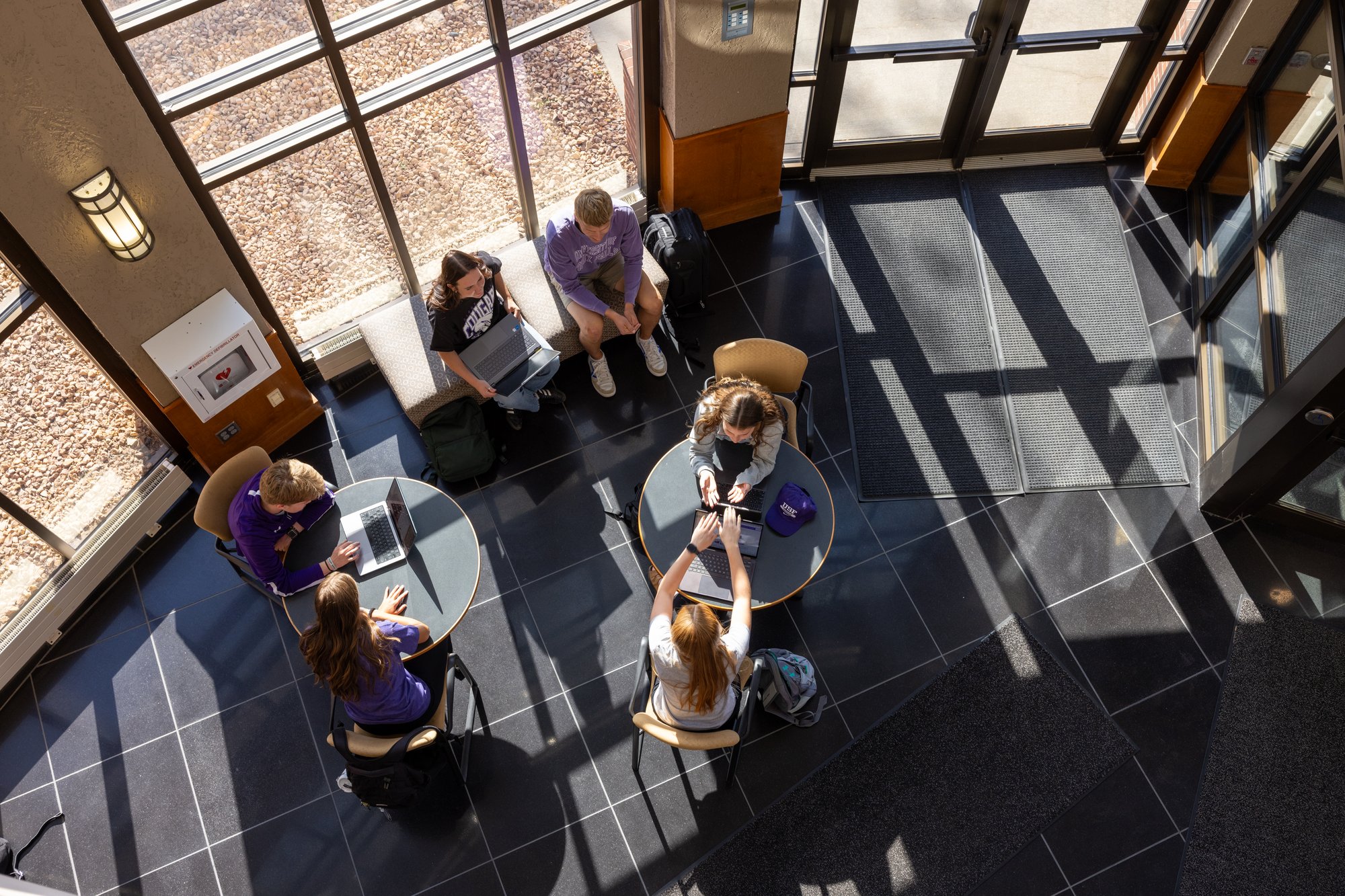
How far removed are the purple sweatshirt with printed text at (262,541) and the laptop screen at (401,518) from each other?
346mm

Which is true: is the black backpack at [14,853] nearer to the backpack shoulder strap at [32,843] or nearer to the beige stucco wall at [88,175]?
the backpack shoulder strap at [32,843]

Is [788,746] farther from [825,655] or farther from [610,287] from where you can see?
[610,287]

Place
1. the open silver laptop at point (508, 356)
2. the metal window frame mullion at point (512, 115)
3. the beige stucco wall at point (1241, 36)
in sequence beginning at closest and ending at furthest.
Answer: the metal window frame mullion at point (512, 115)
the open silver laptop at point (508, 356)
the beige stucco wall at point (1241, 36)

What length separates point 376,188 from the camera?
4.84m

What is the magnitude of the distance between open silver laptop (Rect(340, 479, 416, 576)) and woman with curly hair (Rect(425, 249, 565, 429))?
0.91 meters

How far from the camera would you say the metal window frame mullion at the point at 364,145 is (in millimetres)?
3992

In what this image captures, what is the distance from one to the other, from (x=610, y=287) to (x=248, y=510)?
238cm

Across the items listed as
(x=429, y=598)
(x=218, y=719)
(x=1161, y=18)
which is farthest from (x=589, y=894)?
(x=1161, y=18)

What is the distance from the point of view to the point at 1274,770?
4516mm

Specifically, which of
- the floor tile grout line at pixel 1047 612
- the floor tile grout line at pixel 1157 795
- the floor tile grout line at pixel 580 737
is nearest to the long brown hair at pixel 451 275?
the floor tile grout line at pixel 580 737

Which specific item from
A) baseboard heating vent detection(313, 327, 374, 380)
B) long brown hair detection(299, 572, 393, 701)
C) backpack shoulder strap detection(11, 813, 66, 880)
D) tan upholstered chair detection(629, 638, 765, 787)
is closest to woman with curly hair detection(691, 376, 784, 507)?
tan upholstered chair detection(629, 638, 765, 787)

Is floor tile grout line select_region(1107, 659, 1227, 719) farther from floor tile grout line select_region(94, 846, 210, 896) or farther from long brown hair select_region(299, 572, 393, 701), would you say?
floor tile grout line select_region(94, 846, 210, 896)

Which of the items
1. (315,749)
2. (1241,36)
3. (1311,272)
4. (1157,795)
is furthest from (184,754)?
(1241,36)

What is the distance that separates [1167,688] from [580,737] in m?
3.02
